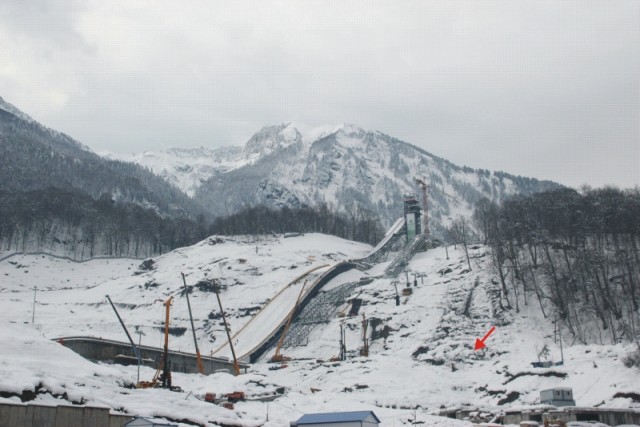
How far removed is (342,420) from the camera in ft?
145

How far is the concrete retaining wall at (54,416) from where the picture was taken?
110ft

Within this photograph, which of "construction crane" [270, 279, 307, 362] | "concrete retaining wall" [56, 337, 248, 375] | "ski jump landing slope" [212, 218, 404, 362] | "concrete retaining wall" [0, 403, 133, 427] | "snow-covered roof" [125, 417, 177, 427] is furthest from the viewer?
"ski jump landing slope" [212, 218, 404, 362]

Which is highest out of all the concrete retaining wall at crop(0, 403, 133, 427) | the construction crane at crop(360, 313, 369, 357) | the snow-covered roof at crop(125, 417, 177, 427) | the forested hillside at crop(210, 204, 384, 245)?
the forested hillside at crop(210, 204, 384, 245)

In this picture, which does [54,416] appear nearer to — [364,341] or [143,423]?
[143,423]

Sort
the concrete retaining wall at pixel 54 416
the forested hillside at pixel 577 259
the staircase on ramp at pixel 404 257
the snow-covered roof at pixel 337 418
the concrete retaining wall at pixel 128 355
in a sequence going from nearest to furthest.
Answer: the concrete retaining wall at pixel 54 416, the snow-covered roof at pixel 337 418, the concrete retaining wall at pixel 128 355, the forested hillside at pixel 577 259, the staircase on ramp at pixel 404 257

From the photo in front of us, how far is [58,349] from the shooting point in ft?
176

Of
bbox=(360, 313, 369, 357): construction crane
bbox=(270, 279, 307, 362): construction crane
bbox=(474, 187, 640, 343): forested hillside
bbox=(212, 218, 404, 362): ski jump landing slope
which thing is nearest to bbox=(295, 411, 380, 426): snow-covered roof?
bbox=(360, 313, 369, 357): construction crane

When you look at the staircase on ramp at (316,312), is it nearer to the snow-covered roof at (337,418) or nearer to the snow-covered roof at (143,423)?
the snow-covered roof at (337,418)

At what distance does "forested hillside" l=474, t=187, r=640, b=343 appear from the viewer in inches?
3211

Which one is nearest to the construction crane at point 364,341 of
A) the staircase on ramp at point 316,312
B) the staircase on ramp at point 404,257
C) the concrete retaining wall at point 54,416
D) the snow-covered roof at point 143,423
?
the staircase on ramp at point 316,312

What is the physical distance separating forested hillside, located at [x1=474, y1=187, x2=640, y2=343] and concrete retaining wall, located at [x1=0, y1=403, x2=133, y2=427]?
59.8 m

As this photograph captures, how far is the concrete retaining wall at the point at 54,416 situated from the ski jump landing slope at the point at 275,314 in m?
58.3

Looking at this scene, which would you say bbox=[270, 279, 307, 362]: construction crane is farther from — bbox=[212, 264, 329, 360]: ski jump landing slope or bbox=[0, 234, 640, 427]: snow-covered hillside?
bbox=[0, 234, 640, 427]: snow-covered hillside

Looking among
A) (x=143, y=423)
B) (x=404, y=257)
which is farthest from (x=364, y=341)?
(x=143, y=423)
